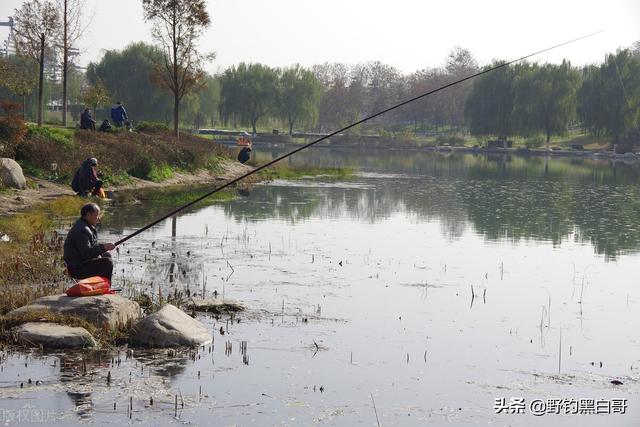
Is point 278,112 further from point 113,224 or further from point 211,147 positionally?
point 113,224

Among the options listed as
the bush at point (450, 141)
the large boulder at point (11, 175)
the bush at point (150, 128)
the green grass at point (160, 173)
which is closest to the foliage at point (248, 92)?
the bush at point (450, 141)

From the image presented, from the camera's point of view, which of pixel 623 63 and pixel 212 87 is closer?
pixel 623 63

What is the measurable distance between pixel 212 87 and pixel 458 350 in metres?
79.4

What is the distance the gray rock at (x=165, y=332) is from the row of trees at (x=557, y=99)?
69.7 metres

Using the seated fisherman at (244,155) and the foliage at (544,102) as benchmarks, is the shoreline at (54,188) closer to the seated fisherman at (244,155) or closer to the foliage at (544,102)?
the seated fisherman at (244,155)

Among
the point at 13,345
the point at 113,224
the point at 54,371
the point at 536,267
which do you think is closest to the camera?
the point at 54,371

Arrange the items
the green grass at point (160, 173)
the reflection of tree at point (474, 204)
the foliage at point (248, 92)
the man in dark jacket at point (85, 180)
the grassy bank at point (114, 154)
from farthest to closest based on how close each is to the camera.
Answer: the foliage at point (248, 92) < the green grass at point (160, 173) < the grassy bank at point (114, 154) < the man in dark jacket at point (85, 180) < the reflection of tree at point (474, 204)

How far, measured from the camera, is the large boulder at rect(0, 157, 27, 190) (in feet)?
83.1

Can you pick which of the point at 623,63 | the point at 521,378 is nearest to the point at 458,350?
the point at 521,378

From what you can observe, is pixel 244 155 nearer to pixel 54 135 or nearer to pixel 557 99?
pixel 54 135

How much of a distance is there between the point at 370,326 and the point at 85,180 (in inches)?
577

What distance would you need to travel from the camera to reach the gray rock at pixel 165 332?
1097 centimetres

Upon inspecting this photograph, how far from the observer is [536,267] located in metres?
18.3

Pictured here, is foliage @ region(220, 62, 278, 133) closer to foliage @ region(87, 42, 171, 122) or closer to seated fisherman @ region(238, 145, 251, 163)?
foliage @ region(87, 42, 171, 122)
